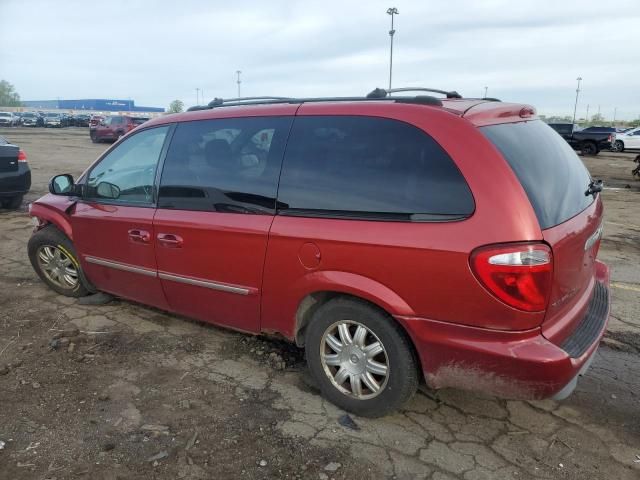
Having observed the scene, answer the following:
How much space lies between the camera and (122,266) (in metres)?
3.98

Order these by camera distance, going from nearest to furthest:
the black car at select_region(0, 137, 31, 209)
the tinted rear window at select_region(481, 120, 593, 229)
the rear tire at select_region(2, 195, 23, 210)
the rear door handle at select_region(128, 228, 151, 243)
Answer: the tinted rear window at select_region(481, 120, 593, 229) < the rear door handle at select_region(128, 228, 151, 243) < the black car at select_region(0, 137, 31, 209) < the rear tire at select_region(2, 195, 23, 210)

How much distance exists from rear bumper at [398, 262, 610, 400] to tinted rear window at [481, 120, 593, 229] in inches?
22.8

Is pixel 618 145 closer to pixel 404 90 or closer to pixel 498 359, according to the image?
pixel 404 90

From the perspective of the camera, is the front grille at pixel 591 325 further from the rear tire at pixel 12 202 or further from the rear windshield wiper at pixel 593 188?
the rear tire at pixel 12 202

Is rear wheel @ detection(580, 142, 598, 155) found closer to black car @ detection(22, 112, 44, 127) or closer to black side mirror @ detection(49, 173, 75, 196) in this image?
black side mirror @ detection(49, 173, 75, 196)

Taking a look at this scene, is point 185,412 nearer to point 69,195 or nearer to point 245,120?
point 245,120

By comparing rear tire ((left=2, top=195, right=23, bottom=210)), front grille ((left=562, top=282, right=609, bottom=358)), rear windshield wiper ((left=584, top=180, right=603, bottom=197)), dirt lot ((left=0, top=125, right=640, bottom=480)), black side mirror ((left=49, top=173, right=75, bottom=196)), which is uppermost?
rear windshield wiper ((left=584, top=180, right=603, bottom=197))

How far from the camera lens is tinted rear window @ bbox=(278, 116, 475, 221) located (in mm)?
2486

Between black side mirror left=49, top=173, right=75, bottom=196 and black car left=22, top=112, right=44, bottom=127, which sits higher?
black car left=22, top=112, right=44, bottom=127

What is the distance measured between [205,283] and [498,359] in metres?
1.94

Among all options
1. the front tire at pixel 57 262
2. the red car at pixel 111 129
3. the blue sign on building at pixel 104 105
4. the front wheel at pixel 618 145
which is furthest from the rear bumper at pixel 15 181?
the blue sign on building at pixel 104 105

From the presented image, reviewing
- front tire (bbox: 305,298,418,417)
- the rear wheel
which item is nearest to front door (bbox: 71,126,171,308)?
front tire (bbox: 305,298,418,417)

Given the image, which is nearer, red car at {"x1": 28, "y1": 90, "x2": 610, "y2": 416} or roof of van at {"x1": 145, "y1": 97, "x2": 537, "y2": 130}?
red car at {"x1": 28, "y1": 90, "x2": 610, "y2": 416}

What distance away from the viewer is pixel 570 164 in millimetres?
3010
